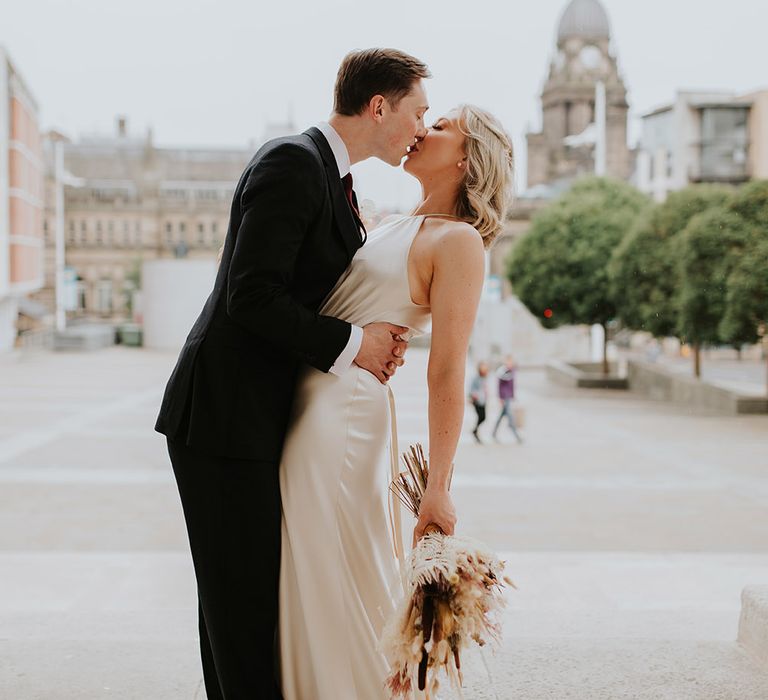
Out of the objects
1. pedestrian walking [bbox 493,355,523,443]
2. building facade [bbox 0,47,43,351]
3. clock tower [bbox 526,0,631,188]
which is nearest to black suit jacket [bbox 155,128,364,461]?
pedestrian walking [bbox 493,355,523,443]

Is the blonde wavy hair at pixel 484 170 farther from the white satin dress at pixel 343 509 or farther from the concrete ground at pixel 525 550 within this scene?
the concrete ground at pixel 525 550

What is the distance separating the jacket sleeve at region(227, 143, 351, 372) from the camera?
2.30 m

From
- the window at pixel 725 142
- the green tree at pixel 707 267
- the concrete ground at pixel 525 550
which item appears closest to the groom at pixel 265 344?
the concrete ground at pixel 525 550

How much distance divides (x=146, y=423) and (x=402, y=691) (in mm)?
15301

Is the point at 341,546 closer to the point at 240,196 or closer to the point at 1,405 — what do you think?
the point at 240,196

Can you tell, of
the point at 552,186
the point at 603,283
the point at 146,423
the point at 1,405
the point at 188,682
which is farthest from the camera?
the point at 552,186

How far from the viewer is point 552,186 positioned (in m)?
75.9

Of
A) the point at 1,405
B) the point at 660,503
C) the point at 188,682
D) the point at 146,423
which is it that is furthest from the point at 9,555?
the point at 1,405

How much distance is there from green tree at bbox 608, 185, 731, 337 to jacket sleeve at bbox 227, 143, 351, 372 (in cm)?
2302

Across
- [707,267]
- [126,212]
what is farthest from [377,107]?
[126,212]

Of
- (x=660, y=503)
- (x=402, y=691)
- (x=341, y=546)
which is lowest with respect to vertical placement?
(x=660, y=503)

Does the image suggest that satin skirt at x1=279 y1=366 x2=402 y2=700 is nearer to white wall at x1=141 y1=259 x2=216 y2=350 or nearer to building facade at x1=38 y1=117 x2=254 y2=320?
white wall at x1=141 y1=259 x2=216 y2=350

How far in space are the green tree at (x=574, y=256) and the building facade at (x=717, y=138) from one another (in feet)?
69.3

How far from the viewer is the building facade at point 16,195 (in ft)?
137
